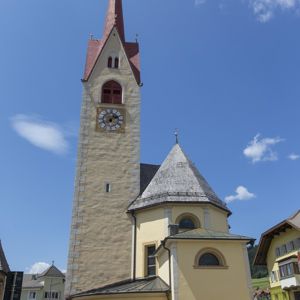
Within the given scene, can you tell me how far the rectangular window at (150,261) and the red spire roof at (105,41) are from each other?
586 inches

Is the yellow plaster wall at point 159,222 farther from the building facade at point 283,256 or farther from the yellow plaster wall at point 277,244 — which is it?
the yellow plaster wall at point 277,244

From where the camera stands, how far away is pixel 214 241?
719 inches

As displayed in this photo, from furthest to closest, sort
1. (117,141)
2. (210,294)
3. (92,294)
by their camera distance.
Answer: (117,141), (92,294), (210,294)

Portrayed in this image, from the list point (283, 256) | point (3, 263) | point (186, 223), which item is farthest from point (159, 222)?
point (3, 263)

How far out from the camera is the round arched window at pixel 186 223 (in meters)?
21.8

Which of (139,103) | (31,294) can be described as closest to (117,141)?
(139,103)

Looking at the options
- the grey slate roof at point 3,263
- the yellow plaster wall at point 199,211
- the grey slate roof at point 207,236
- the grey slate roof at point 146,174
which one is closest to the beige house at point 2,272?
the grey slate roof at point 3,263

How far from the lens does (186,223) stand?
71.8 feet

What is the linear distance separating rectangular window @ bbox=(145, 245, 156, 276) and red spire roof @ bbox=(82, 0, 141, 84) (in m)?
14.9

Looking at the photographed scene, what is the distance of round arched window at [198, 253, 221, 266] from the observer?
17956 millimetres

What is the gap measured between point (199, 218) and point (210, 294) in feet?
18.0

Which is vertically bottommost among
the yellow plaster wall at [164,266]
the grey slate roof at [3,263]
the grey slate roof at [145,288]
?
the grey slate roof at [145,288]

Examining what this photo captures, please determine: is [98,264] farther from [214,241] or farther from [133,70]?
[133,70]

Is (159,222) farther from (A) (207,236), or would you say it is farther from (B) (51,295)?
(B) (51,295)
